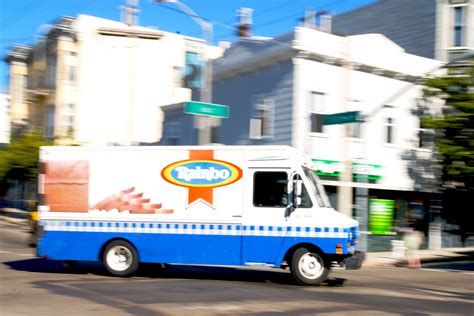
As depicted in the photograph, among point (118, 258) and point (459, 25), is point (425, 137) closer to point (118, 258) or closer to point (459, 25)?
point (459, 25)

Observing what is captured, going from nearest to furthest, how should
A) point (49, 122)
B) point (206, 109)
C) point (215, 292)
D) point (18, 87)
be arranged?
point (215, 292) < point (206, 109) < point (49, 122) < point (18, 87)

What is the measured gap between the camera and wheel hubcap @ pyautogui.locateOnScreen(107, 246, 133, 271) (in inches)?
533

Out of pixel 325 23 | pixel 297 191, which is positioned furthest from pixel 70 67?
pixel 297 191

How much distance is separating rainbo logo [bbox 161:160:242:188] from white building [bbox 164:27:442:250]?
7.81 meters

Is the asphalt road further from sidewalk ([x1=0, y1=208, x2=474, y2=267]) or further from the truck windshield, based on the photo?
sidewalk ([x1=0, y1=208, x2=474, y2=267])

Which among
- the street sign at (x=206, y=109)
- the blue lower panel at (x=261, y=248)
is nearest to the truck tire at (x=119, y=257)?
the blue lower panel at (x=261, y=248)

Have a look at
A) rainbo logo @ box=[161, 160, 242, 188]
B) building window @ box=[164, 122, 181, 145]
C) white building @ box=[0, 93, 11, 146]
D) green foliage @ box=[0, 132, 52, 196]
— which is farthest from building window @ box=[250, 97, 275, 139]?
white building @ box=[0, 93, 11, 146]

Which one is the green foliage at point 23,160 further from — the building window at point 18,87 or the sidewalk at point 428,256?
the sidewalk at point 428,256

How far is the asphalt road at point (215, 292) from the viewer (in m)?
9.50

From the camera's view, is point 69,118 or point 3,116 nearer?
point 69,118

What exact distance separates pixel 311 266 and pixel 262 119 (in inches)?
439

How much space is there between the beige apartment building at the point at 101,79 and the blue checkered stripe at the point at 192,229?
22118mm

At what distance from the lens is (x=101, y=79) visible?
39469mm

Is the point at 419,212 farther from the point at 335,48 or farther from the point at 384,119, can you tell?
the point at 335,48
